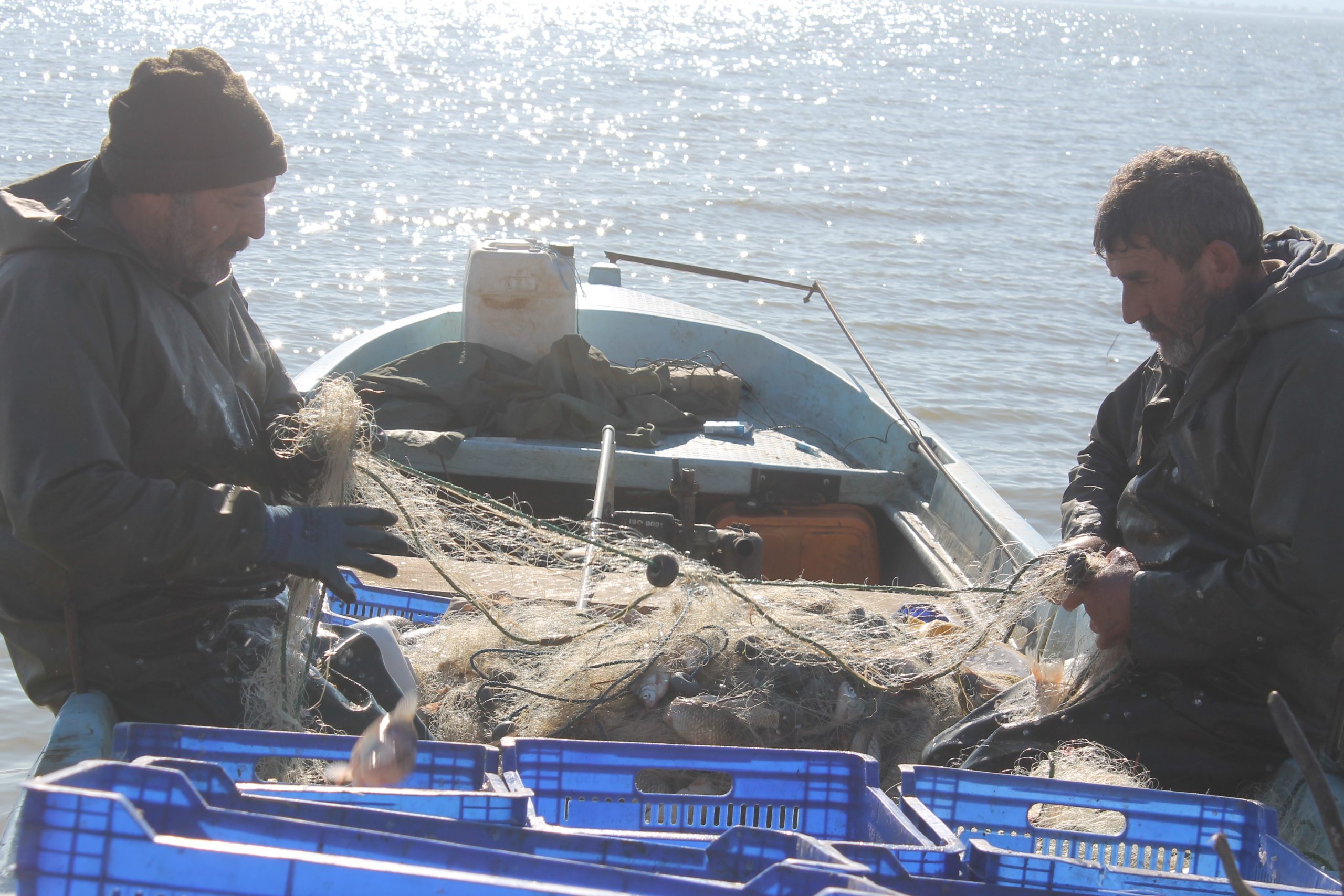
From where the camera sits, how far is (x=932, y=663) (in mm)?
3500

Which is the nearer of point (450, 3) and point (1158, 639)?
point (1158, 639)

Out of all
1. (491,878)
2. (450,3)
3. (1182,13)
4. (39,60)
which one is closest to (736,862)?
(491,878)

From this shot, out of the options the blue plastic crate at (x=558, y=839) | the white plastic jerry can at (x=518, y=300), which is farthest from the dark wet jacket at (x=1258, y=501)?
the white plastic jerry can at (x=518, y=300)

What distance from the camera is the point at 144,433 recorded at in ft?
8.92

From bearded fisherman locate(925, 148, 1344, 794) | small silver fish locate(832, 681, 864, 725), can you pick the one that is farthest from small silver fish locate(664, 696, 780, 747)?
bearded fisherman locate(925, 148, 1344, 794)

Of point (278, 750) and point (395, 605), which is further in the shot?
point (395, 605)

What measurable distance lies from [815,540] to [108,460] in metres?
3.51

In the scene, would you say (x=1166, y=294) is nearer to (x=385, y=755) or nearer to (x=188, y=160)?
(x=385, y=755)

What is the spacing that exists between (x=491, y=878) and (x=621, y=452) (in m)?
4.13

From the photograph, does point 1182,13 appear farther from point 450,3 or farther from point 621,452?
point 621,452

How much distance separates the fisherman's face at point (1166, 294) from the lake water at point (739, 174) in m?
4.74

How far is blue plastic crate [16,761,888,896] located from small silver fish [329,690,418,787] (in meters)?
0.51

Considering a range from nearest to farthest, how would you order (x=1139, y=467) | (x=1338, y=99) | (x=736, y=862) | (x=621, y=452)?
(x=736, y=862) < (x=1139, y=467) < (x=621, y=452) < (x=1338, y=99)

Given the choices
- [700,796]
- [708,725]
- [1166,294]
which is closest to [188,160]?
[700,796]
